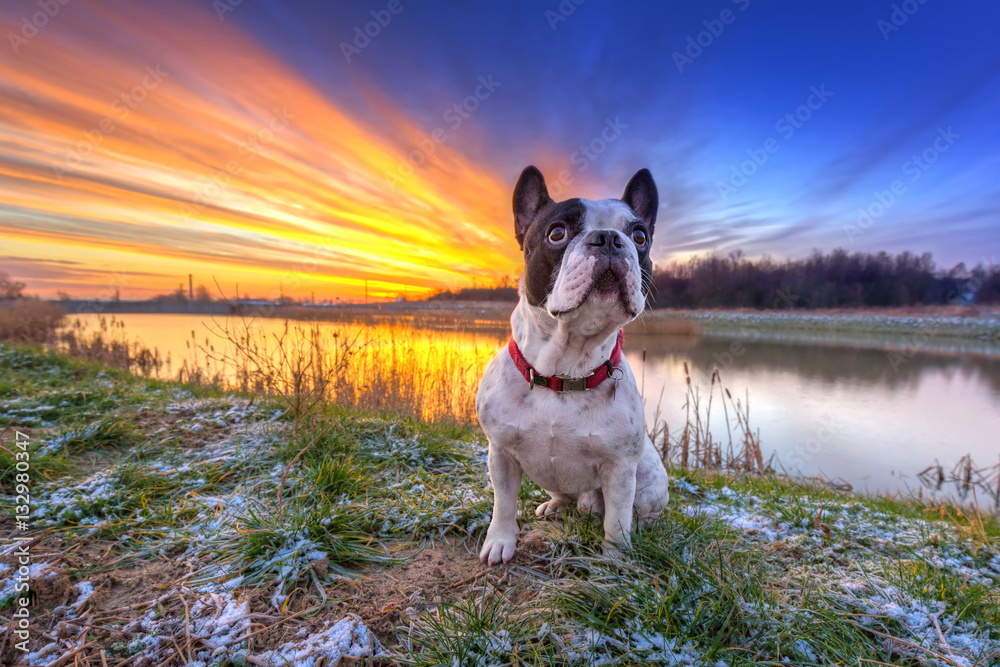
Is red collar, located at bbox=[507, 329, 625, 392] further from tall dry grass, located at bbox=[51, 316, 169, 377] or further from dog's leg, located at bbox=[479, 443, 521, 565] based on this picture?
tall dry grass, located at bbox=[51, 316, 169, 377]

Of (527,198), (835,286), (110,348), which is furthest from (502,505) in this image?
(835,286)

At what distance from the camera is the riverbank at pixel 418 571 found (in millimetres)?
1671

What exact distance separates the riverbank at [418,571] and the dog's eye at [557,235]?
Result: 1.73m

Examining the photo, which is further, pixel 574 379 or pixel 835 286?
pixel 835 286

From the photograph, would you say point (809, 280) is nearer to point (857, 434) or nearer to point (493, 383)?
point (857, 434)

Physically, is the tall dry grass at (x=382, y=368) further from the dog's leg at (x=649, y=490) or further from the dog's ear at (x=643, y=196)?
the dog's ear at (x=643, y=196)

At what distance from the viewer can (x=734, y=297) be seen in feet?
154

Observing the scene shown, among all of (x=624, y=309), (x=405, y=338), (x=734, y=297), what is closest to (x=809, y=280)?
(x=734, y=297)

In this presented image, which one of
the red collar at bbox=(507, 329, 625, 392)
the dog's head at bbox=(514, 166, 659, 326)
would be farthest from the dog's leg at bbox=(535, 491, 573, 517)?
the dog's head at bbox=(514, 166, 659, 326)

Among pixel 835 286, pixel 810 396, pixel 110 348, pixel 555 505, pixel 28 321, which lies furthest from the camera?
pixel 835 286

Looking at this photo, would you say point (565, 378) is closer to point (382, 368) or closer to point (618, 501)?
point (618, 501)

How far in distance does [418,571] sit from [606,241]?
2069 millimetres

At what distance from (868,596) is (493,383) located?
2.29 metres

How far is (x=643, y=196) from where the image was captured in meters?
2.76
